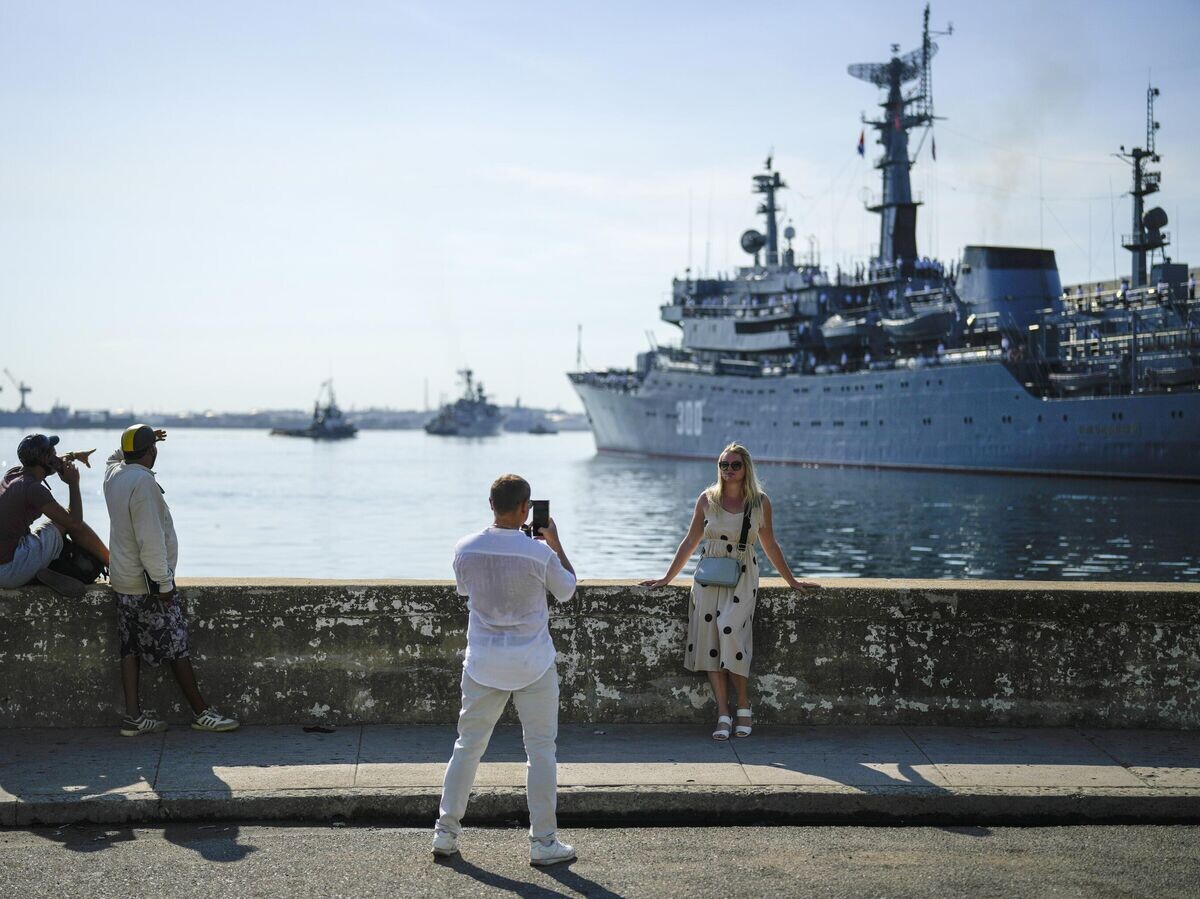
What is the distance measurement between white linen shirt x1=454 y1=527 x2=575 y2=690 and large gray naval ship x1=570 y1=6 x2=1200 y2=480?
193 ft

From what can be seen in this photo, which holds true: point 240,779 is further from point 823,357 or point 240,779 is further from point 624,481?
point 823,357

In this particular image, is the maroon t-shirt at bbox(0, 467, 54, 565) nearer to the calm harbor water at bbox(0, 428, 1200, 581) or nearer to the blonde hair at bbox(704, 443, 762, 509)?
the blonde hair at bbox(704, 443, 762, 509)

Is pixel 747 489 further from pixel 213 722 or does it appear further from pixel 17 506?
pixel 17 506

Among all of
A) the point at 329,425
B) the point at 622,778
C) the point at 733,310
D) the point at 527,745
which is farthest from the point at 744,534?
the point at 329,425

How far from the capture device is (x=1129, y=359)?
61.9 m

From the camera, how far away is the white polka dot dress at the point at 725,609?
6.50 metres

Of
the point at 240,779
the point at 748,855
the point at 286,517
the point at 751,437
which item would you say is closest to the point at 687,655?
the point at 748,855

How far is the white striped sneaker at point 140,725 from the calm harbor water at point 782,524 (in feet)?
62.2

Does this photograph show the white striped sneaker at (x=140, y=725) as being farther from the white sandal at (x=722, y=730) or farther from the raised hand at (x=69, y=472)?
the white sandal at (x=722, y=730)

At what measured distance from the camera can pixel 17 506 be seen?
6.46m

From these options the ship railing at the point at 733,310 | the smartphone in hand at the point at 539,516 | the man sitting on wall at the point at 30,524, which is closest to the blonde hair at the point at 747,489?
the smartphone in hand at the point at 539,516

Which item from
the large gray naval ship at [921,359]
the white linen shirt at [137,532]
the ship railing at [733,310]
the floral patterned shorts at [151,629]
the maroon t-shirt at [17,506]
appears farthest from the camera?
the ship railing at [733,310]

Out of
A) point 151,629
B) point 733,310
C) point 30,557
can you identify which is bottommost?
point 151,629

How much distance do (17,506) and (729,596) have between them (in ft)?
11.8
